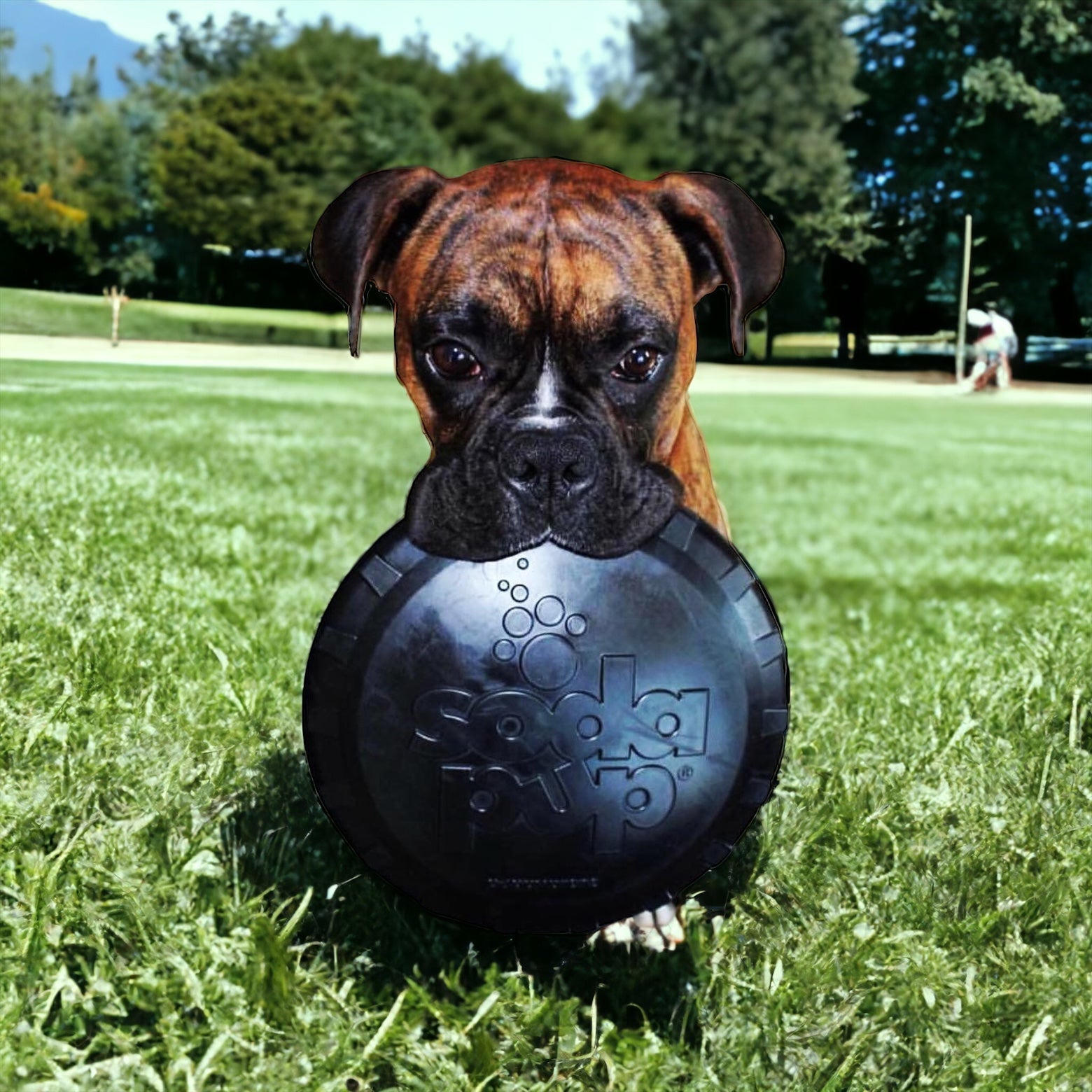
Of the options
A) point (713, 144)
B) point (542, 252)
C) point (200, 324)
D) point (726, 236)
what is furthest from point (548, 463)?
point (713, 144)

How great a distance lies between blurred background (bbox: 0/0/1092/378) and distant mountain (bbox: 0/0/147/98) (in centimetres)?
2

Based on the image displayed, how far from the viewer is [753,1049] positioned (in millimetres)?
2561

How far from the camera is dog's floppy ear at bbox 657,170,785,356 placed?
2.78 meters

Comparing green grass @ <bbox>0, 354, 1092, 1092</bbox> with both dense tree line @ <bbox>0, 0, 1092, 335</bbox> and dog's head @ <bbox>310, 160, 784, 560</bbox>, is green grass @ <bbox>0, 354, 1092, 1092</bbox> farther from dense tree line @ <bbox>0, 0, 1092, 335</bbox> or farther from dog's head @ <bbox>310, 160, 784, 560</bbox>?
dense tree line @ <bbox>0, 0, 1092, 335</bbox>

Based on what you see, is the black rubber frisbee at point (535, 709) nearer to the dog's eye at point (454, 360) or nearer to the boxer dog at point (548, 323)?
the boxer dog at point (548, 323)

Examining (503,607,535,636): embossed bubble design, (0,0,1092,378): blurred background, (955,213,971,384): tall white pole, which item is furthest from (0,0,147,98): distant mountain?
(955,213,971,384): tall white pole

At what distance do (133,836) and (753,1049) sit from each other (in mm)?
1505

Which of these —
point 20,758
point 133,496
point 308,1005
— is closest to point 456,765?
point 308,1005

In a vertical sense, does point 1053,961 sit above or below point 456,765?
below

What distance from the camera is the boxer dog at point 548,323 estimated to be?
2.53 meters

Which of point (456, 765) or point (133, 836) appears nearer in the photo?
point (456, 765)

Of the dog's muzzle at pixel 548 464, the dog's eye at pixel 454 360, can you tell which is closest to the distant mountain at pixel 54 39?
the dog's eye at pixel 454 360

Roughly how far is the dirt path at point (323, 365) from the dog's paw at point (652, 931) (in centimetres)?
220

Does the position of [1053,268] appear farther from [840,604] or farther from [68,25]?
[68,25]
